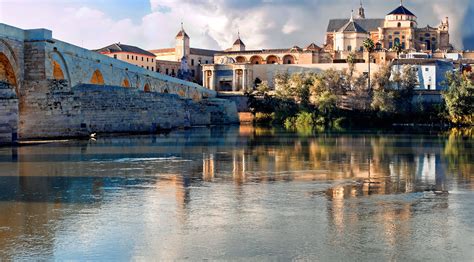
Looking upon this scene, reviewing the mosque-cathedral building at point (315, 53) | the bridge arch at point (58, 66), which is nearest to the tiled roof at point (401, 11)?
the mosque-cathedral building at point (315, 53)

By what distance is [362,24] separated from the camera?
10994cm

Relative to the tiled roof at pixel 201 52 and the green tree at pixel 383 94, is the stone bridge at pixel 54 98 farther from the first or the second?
the tiled roof at pixel 201 52

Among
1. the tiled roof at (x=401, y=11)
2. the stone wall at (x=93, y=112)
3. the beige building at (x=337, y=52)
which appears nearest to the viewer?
the stone wall at (x=93, y=112)

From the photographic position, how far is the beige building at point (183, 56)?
97688 millimetres

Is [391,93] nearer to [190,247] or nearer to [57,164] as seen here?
[57,164]

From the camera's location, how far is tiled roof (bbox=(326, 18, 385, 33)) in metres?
109

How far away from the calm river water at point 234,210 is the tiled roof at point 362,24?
96.0m

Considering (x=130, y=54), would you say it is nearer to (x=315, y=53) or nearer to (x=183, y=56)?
(x=183, y=56)

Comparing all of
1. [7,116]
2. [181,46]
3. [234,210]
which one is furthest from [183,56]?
[234,210]

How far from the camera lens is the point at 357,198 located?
389 inches

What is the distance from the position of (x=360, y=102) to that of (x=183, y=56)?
42.2 metres

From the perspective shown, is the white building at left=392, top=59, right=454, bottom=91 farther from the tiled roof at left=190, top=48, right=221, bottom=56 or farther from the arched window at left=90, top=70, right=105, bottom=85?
the arched window at left=90, top=70, right=105, bottom=85

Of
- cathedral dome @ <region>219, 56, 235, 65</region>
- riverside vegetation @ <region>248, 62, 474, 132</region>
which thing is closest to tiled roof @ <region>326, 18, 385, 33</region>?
cathedral dome @ <region>219, 56, 235, 65</region>

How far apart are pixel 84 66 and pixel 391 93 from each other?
3403 centimetres
